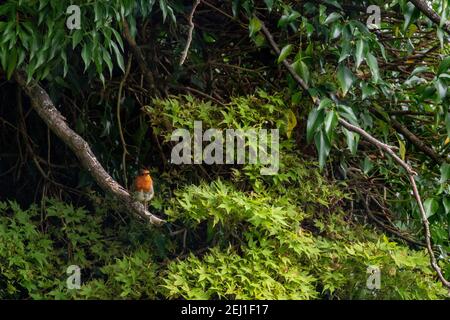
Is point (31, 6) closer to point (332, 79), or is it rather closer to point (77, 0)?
point (77, 0)

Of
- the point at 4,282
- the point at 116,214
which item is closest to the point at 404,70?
Result: the point at 116,214

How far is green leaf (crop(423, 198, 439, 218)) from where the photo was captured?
9.66 ft

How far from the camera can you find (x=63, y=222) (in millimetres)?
3256

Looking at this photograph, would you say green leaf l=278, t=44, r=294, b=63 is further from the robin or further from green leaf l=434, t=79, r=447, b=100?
the robin

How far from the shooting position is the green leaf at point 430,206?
2.94 metres

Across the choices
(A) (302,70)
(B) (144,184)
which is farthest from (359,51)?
(B) (144,184)

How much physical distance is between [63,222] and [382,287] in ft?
4.53

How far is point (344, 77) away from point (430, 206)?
61 centimetres

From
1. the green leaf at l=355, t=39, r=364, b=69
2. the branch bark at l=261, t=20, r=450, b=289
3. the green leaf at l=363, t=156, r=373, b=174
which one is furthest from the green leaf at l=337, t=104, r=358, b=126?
the green leaf at l=363, t=156, r=373, b=174

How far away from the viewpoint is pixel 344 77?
292 cm

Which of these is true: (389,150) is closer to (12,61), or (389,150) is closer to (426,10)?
(426,10)

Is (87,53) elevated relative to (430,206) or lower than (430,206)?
elevated

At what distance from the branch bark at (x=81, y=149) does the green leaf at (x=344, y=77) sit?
0.88 meters

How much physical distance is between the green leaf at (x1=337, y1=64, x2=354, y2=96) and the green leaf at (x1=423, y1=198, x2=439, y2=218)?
0.55 metres
